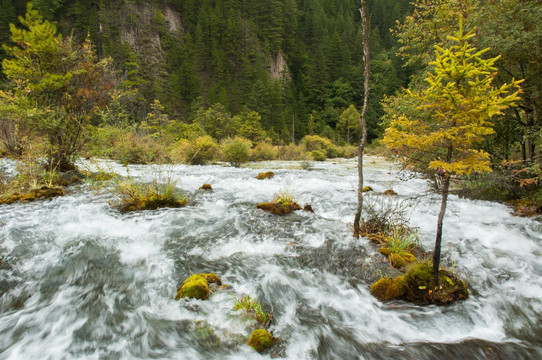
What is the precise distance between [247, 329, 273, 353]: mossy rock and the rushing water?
0.07 m

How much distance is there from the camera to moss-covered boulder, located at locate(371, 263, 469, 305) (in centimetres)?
328

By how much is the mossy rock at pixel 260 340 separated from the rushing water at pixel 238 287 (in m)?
0.07

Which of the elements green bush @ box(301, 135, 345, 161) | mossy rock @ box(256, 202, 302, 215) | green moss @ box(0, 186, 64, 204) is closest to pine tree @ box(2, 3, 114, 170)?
green moss @ box(0, 186, 64, 204)

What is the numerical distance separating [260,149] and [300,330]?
72.6 ft

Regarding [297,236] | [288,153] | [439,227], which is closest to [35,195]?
[297,236]

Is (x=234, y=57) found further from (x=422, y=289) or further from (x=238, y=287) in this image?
(x=422, y=289)

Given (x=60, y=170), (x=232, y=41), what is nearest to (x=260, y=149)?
(x=60, y=170)

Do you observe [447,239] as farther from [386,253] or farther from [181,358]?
[181,358]

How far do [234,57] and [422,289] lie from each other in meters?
60.9

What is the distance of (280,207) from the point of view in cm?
693

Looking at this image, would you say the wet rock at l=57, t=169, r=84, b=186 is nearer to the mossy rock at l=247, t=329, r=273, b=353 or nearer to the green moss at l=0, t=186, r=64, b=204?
the green moss at l=0, t=186, r=64, b=204

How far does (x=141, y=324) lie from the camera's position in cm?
295

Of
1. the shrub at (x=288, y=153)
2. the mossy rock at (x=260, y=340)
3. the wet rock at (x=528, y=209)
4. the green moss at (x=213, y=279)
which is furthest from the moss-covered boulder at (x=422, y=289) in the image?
the shrub at (x=288, y=153)

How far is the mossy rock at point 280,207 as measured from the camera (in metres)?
6.86
